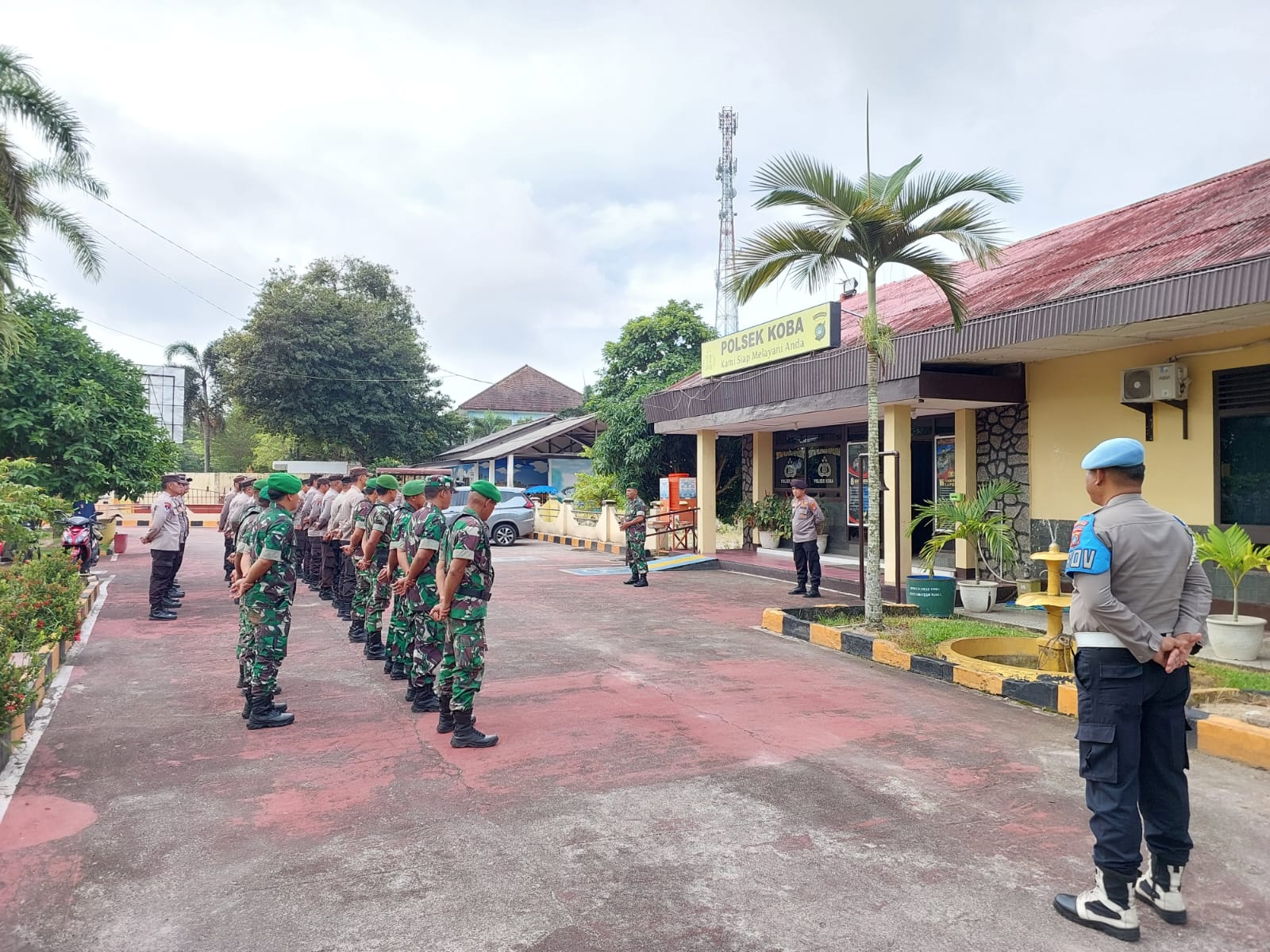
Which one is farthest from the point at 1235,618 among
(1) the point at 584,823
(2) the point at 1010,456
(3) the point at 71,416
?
(3) the point at 71,416

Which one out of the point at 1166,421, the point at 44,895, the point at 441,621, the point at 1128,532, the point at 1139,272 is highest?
the point at 1139,272

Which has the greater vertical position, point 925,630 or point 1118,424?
point 1118,424

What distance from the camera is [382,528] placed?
782 cm

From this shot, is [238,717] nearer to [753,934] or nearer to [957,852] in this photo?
[753,934]

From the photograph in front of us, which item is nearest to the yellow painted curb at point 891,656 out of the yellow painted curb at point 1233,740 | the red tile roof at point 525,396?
the yellow painted curb at point 1233,740

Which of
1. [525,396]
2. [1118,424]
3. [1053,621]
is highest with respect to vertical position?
[525,396]

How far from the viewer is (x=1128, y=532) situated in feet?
10.3

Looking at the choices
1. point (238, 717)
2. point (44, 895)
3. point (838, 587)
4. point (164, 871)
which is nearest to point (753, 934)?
point (164, 871)

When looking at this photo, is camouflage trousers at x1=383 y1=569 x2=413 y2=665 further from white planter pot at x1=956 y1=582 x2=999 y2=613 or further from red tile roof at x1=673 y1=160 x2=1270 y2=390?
red tile roof at x1=673 y1=160 x2=1270 y2=390

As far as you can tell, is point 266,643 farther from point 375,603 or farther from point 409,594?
point 375,603

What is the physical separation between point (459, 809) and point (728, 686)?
2933 mm

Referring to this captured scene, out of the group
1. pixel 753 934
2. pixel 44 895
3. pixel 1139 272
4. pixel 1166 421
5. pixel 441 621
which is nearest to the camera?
pixel 753 934

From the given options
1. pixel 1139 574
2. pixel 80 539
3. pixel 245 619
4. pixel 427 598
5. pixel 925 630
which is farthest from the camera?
pixel 80 539

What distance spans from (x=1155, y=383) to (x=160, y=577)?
1082 cm
